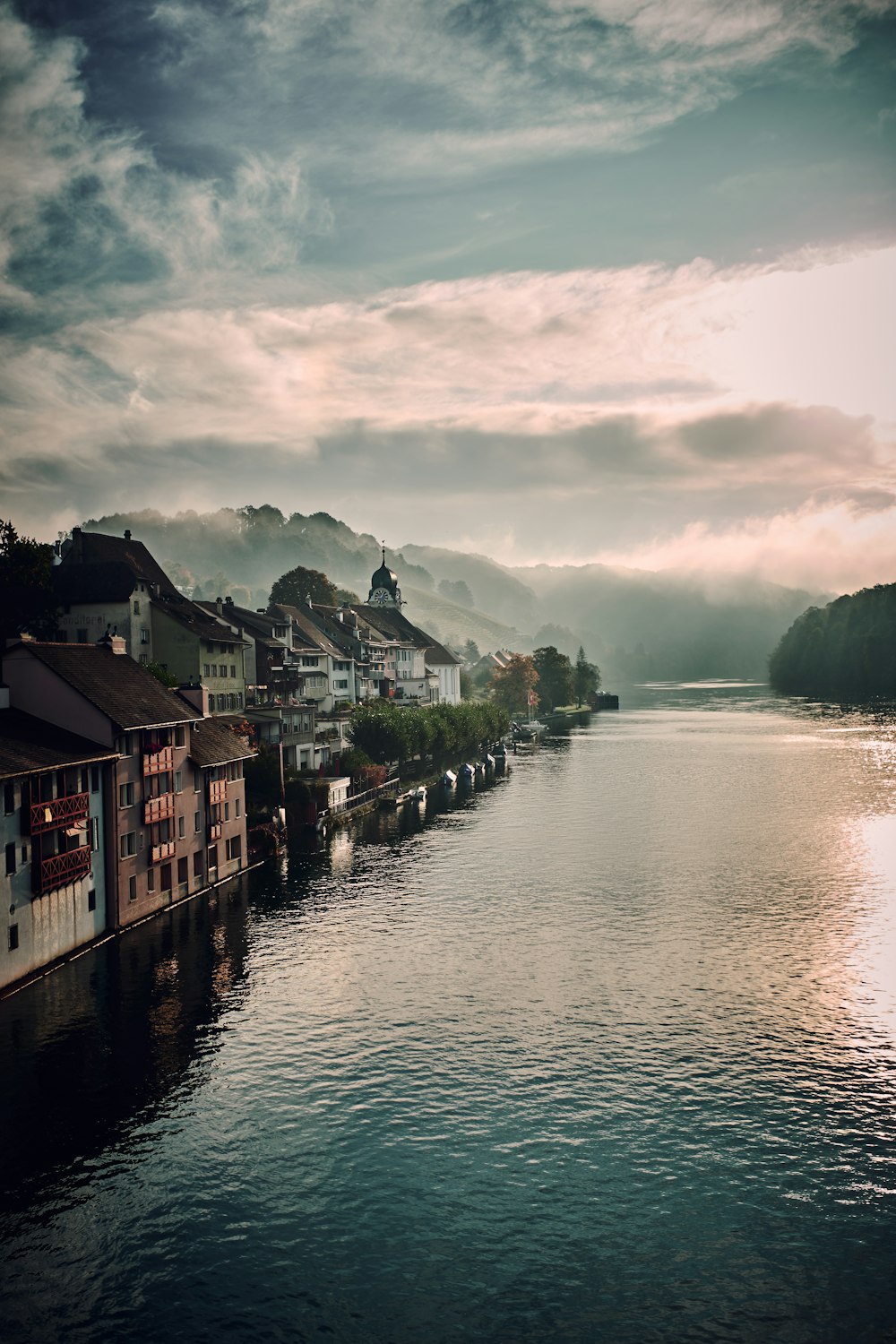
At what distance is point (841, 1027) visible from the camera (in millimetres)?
54031

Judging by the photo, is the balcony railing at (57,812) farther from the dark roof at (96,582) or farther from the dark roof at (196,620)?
the dark roof at (96,582)

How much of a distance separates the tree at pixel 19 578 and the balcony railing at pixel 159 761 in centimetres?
3358

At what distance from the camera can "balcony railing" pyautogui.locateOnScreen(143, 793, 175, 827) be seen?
228 feet

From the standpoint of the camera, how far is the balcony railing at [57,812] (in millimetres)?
55156

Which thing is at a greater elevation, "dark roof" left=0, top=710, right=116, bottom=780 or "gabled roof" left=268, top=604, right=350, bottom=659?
"gabled roof" left=268, top=604, right=350, bottom=659

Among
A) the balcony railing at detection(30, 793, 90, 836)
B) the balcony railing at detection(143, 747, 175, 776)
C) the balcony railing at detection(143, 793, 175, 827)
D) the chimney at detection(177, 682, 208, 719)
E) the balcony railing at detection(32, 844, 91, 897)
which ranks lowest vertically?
the balcony railing at detection(32, 844, 91, 897)

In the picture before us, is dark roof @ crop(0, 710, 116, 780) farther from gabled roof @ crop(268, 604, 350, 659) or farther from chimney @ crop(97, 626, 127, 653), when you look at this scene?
gabled roof @ crop(268, 604, 350, 659)

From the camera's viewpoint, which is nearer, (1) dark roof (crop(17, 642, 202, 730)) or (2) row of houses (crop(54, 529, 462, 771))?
(1) dark roof (crop(17, 642, 202, 730))

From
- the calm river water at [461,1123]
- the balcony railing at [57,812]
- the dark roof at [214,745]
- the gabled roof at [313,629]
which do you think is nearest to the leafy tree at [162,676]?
the dark roof at [214,745]

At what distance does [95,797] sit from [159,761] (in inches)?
318

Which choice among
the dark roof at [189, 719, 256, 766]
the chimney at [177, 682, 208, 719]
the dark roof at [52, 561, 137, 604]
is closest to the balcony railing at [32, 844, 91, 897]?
the dark roof at [189, 719, 256, 766]

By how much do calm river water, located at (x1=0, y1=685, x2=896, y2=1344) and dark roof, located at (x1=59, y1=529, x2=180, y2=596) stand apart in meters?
59.6

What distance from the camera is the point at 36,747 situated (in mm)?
59094

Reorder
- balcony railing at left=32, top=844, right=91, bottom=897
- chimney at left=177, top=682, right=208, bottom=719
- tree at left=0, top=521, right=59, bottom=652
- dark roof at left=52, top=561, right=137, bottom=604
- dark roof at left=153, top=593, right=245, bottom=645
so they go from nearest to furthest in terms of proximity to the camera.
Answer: balcony railing at left=32, top=844, right=91, bottom=897 → chimney at left=177, top=682, right=208, bottom=719 → tree at left=0, top=521, right=59, bottom=652 → dark roof at left=52, top=561, right=137, bottom=604 → dark roof at left=153, top=593, right=245, bottom=645
